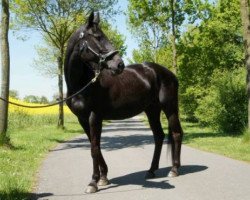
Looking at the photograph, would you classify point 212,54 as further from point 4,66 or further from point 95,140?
point 95,140

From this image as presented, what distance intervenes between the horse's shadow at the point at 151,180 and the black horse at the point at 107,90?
0.24 m

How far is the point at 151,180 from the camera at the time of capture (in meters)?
8.14

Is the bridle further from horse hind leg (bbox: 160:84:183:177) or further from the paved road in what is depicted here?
horse hind leg (bbox: 160:84:183:177)

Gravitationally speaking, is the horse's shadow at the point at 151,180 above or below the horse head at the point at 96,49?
below

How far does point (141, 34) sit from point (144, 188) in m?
33.3

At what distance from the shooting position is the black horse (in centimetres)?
673

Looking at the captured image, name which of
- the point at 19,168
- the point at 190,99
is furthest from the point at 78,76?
the point at 190,99

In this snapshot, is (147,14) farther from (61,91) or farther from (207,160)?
(207,160)

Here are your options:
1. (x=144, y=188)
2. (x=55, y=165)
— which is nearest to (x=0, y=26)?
(x=55, y=165)

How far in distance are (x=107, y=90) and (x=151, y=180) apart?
6.80ft

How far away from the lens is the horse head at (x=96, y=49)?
253 inches

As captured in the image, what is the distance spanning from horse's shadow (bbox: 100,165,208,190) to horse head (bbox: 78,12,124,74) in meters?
2.42

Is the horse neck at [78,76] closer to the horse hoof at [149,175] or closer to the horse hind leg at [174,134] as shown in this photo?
the horse hind leg at [174,134]

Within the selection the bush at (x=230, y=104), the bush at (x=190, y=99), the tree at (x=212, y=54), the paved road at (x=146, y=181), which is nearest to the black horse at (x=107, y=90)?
the paved road at (x=146, y=181)
